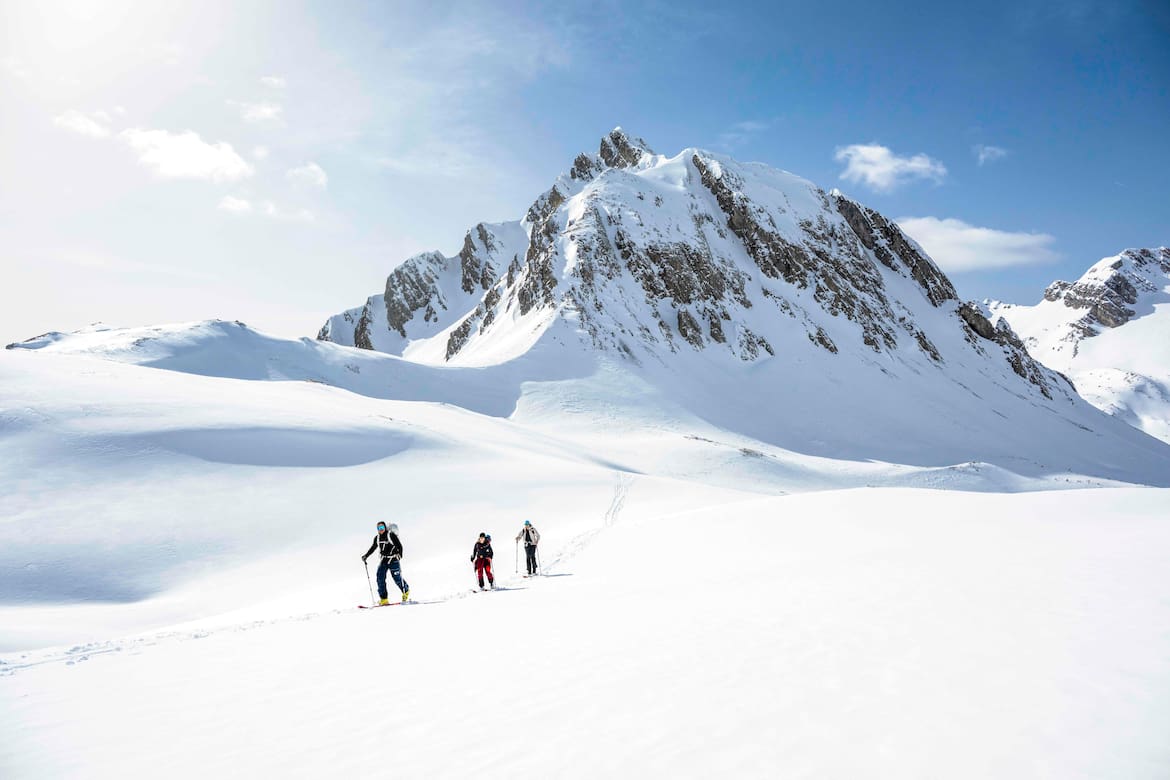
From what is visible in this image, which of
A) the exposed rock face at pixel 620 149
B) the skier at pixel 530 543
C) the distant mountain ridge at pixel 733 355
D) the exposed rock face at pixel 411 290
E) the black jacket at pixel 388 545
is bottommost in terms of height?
the skier at pixel 530 543

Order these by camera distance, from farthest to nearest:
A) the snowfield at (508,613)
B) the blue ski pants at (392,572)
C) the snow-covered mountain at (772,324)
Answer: the snow-covered mountain at (772,324) < the blue ski pants at (392,572) < the snowfield at (508,613)

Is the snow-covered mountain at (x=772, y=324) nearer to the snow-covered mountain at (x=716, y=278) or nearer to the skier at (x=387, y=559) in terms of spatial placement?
the snow-covered mountain at (x=716, y=278)

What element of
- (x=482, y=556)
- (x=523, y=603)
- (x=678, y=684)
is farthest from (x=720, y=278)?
(x=678, y=684)

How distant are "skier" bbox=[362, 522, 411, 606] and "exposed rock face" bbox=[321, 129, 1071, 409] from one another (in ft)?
206

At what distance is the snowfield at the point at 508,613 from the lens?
15.0ft

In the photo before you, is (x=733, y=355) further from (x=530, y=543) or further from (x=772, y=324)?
(x=530, y=543)

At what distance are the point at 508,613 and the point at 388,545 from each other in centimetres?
500

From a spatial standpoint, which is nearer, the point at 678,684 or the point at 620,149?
the point at 678,684

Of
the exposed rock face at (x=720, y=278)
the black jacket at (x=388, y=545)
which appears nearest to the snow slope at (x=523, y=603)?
the black jacket at (x=388, y=545)

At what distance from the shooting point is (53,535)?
17.1 m

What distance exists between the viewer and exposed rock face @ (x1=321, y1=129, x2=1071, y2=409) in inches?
3386

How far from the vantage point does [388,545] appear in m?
14.1

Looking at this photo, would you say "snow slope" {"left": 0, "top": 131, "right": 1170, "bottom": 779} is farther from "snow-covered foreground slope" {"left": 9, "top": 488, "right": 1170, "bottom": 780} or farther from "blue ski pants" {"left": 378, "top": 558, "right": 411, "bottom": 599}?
"blue ski pants" {"left": 378, "top": 558, "right": 411, "bottom": 599}

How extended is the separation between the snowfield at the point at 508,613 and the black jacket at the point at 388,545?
1509 millimetres
